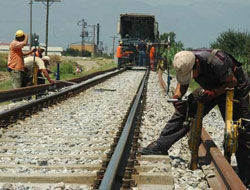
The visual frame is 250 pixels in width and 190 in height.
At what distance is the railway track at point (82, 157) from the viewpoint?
4223 mm

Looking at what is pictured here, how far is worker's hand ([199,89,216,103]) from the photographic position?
4.74m

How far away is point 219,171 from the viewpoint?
175 inches

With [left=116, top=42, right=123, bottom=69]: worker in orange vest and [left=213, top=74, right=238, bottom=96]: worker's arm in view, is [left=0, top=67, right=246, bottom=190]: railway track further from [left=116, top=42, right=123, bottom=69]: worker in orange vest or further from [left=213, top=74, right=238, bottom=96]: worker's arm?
[left=116, top=42, right=123, bottom=69]: worker in orange vest

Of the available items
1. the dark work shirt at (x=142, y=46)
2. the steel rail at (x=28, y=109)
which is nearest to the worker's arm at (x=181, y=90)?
the steel rail at (x=28, y=109)

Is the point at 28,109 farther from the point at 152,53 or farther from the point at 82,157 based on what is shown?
the point at 152,53

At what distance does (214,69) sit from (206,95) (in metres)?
0.34

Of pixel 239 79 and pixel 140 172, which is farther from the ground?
pixel 239 79

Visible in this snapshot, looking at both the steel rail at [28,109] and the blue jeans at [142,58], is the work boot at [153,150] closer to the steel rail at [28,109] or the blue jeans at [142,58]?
the steel rail at [28,109]

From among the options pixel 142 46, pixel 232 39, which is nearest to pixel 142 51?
pixel 142 46

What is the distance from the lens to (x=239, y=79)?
5000 millimetres

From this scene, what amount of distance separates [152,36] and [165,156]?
1022 inches

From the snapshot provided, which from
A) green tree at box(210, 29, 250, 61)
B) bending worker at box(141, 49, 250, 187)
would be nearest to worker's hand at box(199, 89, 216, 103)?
bending worker at box(141, 49, 250, 187)

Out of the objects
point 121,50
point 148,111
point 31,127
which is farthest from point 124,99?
point 121,50

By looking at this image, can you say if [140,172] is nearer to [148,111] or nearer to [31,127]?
[31,127]
